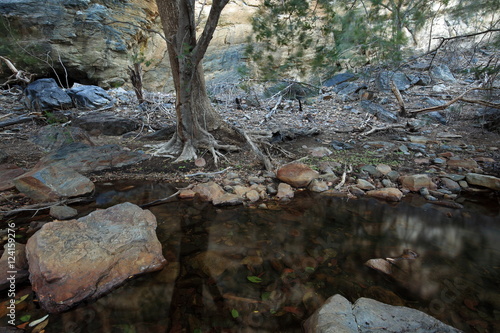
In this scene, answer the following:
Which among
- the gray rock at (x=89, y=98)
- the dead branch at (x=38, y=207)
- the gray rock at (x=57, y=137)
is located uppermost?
the gray rock at (x=89, y=98)

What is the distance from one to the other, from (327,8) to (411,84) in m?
7.54

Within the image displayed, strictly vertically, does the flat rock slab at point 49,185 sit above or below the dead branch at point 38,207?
above

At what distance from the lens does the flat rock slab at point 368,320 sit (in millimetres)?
1579

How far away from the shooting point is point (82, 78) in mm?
11195

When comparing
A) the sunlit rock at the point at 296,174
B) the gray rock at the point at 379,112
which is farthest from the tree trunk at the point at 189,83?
the gray rock at the point at 379,112

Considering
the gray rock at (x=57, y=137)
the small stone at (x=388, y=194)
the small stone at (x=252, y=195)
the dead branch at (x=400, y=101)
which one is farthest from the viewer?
the dead branch at (x=400, y=101)

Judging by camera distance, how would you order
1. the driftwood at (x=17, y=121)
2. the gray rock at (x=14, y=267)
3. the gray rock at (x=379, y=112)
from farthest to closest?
the gray rock at (x=379, y=112)
the driftwood at (x=17, y=121)
the gray rock at (x=14, y=267)

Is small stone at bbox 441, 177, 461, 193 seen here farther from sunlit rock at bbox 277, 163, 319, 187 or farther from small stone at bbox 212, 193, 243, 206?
small stone at bbox 212, 193, 243, 206

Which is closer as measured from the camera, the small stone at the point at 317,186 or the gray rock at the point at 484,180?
the gray rock at the point at 484,180

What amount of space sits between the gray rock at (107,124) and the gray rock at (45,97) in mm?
1016

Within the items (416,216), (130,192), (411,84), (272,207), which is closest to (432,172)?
(416,216)

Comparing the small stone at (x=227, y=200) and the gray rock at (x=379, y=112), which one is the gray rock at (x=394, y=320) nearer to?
the small stone at (x=227, y=200)

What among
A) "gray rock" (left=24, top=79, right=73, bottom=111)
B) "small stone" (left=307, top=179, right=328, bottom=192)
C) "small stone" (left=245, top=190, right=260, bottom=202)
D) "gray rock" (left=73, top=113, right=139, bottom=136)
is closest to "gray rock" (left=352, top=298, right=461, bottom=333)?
"small stone" (left=245, top=190, right=260, bottom=202)

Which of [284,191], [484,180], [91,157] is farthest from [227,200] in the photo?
[484,180]
